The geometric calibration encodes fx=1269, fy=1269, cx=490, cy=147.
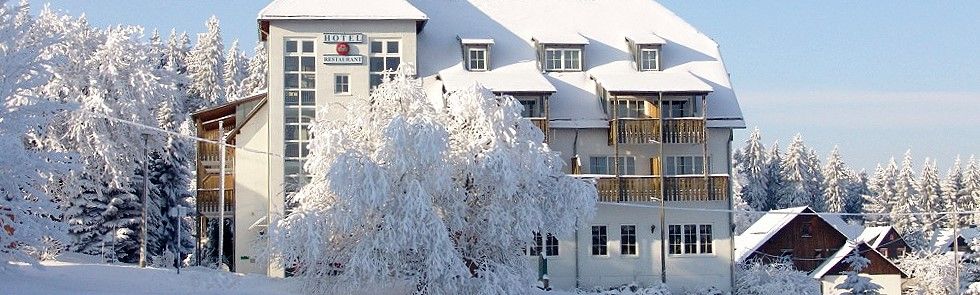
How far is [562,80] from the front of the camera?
1750 inches

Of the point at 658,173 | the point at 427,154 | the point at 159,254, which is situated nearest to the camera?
the point at 427,154

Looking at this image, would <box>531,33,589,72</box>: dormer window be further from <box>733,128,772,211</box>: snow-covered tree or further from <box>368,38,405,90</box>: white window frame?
<box>733,128,772,211</box>: snow-covered tree

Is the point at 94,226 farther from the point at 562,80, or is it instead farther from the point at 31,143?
the point at 562,80

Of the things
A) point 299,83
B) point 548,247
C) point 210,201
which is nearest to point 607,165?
point 548,247

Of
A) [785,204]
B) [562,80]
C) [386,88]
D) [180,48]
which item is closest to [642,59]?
[562,80]

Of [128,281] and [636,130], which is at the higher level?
[636,130]

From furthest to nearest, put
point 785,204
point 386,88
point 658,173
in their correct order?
point 785,204 → point 658,173 → point 386,88

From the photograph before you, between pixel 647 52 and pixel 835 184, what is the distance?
56.2 meters

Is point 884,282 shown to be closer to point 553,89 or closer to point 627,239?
point 627,239

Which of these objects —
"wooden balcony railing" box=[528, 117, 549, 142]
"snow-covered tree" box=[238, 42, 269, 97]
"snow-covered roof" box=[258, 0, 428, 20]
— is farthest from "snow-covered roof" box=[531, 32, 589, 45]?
"snow-covered tree" box=[238, 42, 269, 97]

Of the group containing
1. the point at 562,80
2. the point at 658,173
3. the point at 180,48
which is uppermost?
the point at 180,48

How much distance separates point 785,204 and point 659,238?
49781 mm

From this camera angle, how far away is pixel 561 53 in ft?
148

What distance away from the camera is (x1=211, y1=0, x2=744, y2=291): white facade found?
137ft
